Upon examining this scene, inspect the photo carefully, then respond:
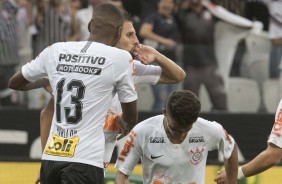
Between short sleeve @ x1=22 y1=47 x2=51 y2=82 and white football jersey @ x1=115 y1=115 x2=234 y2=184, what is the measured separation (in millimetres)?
874

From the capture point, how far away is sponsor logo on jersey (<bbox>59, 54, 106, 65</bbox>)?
16.4ft

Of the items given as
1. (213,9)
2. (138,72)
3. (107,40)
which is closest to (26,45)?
(213,9)

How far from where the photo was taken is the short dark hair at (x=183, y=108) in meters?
5.33

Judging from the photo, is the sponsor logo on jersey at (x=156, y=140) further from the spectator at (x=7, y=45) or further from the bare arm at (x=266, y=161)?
the spectator at (x=7, y=45)

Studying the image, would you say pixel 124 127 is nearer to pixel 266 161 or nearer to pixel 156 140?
pixel 156 140

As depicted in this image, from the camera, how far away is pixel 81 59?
5023 millimetres

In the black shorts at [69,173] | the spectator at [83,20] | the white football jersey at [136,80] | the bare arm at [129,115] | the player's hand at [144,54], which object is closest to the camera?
the black shorts at [69,173]

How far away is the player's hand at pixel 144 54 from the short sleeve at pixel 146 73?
0.52ft

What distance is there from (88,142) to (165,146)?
0.91 metres

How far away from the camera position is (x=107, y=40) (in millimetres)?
5145

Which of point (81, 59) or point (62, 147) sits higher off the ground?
point (81, 59)

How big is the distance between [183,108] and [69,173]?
0.88 m

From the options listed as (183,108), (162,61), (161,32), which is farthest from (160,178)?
(161,32)

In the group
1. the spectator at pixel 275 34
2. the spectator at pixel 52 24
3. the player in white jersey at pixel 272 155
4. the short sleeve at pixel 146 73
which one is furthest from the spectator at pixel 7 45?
the player in white jersey at pixel 272 155
